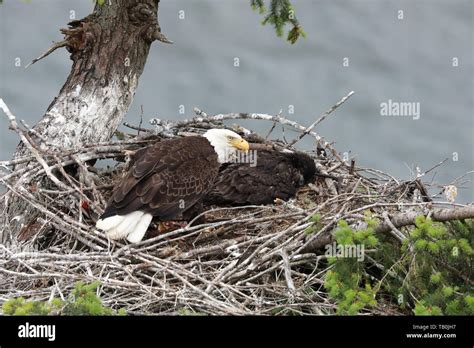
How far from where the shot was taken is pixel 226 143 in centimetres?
815

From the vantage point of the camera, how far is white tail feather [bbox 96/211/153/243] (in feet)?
23.0

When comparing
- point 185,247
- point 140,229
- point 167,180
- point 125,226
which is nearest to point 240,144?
point 167,180

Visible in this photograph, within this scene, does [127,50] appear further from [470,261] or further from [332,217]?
[470,261]

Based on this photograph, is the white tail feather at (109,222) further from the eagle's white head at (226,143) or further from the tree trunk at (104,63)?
the tree trunk at (104,63)

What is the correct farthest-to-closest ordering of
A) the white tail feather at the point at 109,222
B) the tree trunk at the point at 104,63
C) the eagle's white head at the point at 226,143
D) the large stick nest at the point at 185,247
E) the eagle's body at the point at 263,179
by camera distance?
the tree trunk at the point at 104,63
the eagle's white head at the point at 226,143
the eagle's body at the point at 263,179
the white tail feather at the point at 109,222
the large stick nest at the point at 185,247

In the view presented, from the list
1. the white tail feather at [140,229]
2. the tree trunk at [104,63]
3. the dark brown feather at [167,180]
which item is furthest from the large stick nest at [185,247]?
the tree trunk at [104,63]

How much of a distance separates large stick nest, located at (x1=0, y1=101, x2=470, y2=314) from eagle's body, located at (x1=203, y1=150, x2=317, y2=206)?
126 mm

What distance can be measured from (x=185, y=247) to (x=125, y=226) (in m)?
0.54

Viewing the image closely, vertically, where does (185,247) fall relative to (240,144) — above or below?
below

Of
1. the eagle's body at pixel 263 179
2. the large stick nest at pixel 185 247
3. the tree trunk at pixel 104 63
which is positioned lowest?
the large stick nest at pixel 185 247

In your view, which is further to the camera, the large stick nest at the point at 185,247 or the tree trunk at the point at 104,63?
the tree trunk at the point at 104,63

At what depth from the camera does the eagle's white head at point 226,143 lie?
811cm

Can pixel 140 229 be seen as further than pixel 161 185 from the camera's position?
No

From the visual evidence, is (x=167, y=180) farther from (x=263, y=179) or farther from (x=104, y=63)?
(x=104, y=63)
